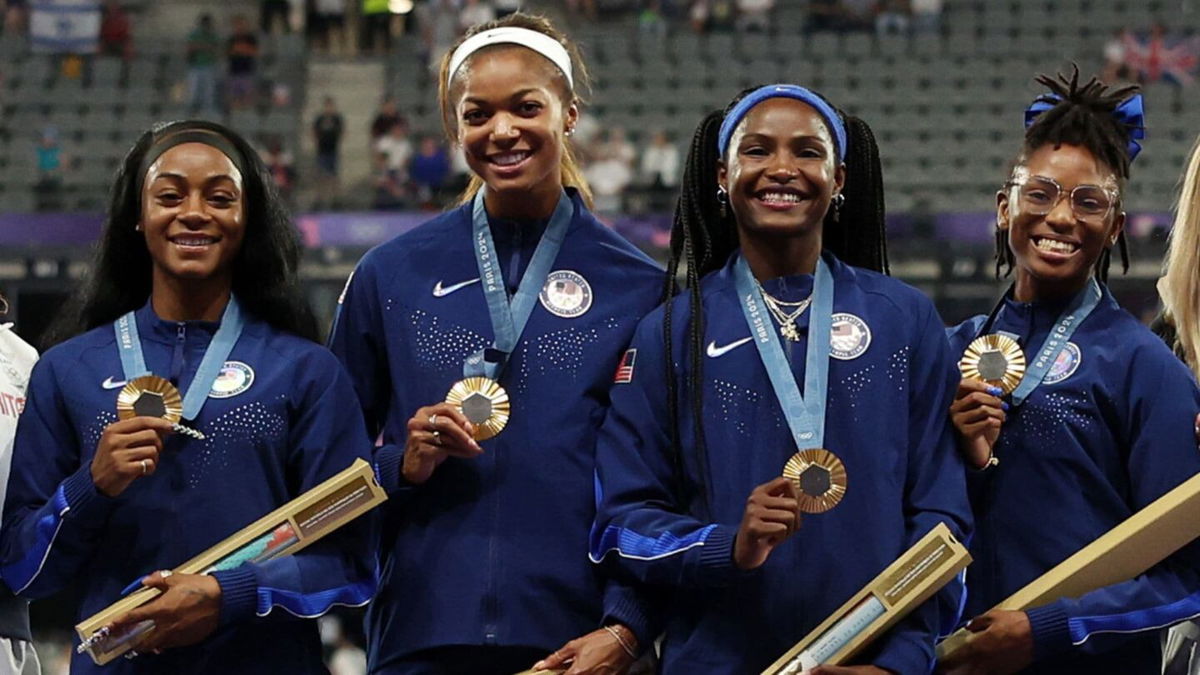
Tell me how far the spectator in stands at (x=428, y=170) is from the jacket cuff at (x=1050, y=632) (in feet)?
37.1

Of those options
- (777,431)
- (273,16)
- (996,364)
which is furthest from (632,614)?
(273,16)

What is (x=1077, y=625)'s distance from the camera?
134 inches

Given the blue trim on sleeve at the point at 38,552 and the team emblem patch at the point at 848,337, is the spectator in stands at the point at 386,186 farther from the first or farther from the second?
the team emblem patch at the point at 848,337

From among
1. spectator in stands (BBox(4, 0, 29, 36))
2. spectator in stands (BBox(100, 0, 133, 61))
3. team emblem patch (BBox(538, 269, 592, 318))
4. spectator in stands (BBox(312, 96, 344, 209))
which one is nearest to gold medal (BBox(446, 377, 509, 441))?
team emblem patch (BBox(538, 269, 592, 318))

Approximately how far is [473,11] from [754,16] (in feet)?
8.42

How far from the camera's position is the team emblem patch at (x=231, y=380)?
3.43 metres

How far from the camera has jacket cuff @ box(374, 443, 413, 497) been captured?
349 cm

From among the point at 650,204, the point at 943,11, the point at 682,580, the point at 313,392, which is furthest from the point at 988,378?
the point at 943,11

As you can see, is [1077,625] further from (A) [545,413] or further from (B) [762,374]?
(A) [545,413]

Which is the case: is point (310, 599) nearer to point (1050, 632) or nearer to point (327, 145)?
point (1050, 632)

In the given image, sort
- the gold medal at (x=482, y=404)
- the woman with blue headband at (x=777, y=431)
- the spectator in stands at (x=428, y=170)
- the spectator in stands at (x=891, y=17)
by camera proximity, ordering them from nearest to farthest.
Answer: the woman with blue headband at (x=777, y=431) < the gold medal at (x=482, y=404) < the spectator in stands at (x=428, y=170) < the spectator in stands at (x=891, y=17)

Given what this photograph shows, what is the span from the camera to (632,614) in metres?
3.33

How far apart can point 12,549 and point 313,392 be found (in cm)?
60

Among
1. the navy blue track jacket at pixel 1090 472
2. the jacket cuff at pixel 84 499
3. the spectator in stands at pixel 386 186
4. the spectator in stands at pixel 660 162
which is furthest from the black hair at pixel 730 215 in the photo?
the spectator in stands at pixel 660 162
